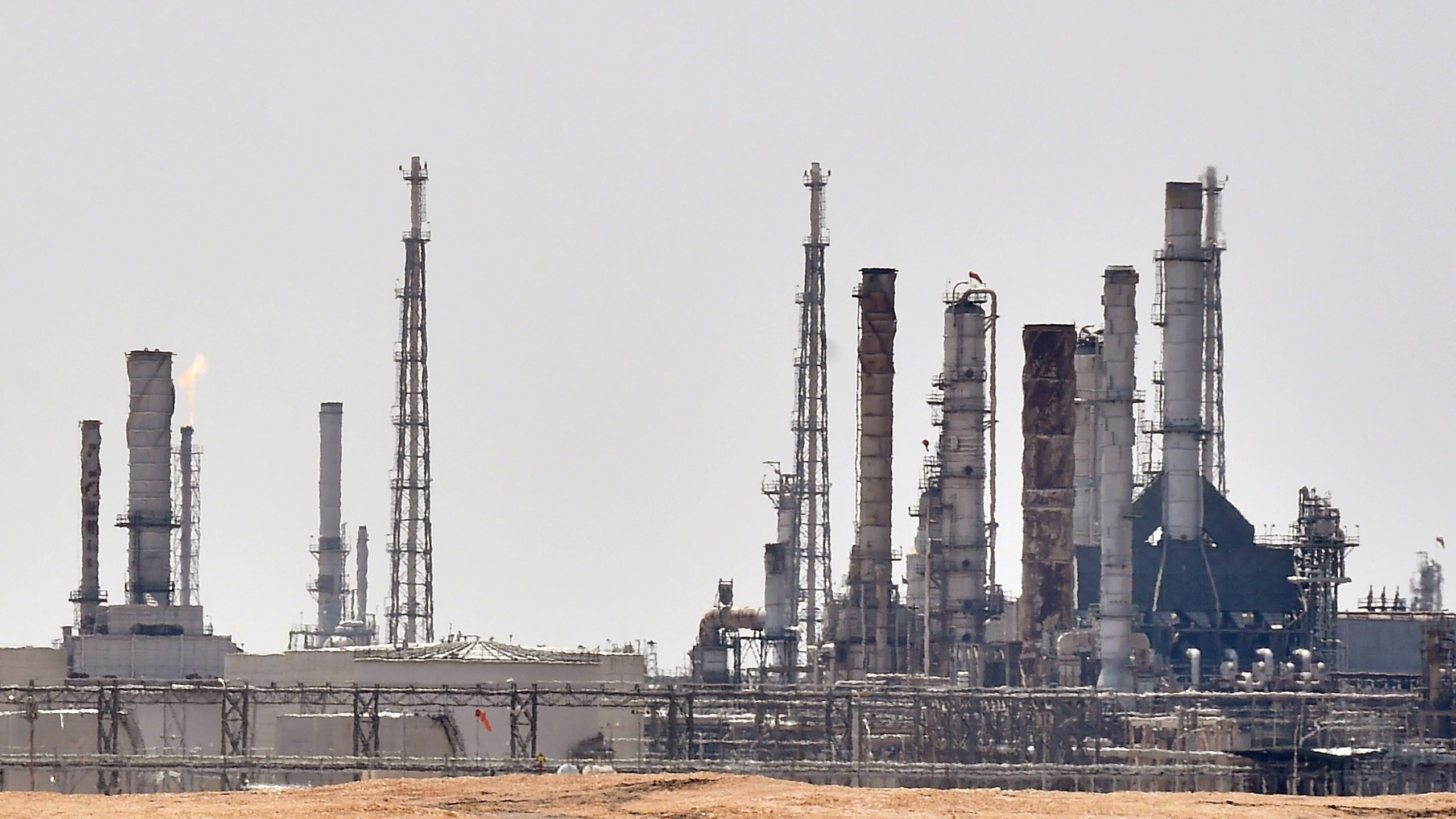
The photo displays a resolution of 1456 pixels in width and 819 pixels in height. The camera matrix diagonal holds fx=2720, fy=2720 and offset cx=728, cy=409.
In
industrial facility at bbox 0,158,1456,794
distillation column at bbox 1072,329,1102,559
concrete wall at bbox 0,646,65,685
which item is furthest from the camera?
distillation column at bbox 1072,329,1102,559

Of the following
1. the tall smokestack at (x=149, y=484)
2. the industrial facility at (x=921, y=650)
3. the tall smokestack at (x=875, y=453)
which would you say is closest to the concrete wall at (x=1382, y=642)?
the industrial facility at (x=921, y=650)

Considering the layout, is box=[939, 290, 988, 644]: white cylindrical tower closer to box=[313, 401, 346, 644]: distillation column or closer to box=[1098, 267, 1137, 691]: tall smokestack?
box=[1098, 267, 1137, 691]: tall smokestack

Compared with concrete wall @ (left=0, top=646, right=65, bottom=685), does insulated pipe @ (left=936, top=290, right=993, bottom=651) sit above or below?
above

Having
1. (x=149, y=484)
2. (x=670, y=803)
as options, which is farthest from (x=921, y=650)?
(x=670, y=803)

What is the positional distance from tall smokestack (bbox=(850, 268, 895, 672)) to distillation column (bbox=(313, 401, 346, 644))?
92.3 ft

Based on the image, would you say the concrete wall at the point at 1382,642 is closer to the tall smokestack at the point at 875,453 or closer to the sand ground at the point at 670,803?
the tall smokestack at the point at 875,453

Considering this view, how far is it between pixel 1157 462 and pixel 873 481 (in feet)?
47.4

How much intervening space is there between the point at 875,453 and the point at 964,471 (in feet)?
8.65

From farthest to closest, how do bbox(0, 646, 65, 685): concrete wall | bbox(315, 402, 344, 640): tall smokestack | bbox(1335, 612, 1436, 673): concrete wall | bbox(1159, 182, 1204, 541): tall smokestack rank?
bbox(315, 402, 344, 640): tall smokestack → bbox(1335, 612, 1436, 673): concrete wall → bbox(0, 646, 65, 685): concrete wall → bbox(1159, 182, 1204, 541): tall smokestack

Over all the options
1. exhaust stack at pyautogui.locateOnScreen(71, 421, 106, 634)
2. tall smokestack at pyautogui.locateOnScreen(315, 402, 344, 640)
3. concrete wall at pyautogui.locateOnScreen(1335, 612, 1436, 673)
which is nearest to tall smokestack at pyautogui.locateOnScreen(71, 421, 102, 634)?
exhaust stack at pyautogui.locateOnScreen(71, 421, 106, 634)

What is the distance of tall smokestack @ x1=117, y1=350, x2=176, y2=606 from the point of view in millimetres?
80375

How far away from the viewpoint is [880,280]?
260 ft

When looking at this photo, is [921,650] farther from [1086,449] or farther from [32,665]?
[32,665]

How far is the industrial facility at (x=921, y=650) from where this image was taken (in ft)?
197
